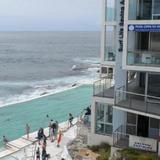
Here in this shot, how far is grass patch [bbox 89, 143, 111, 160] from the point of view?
75.6 ft

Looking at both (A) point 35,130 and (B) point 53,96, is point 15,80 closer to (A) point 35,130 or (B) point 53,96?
(B) point 53,96

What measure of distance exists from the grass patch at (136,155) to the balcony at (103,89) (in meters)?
4.68

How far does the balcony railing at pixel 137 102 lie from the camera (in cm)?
2112

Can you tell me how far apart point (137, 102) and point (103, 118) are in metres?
3.90

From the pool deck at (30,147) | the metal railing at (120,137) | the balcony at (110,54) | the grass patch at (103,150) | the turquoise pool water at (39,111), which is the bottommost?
the turquoise pool water at (39,111)

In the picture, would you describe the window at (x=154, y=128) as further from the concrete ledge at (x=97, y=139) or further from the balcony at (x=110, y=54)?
the balcony at (x=110, y=54)

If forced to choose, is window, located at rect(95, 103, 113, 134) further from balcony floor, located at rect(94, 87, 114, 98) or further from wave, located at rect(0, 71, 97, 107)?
wave, located at rect(0, 71, 97, 107)

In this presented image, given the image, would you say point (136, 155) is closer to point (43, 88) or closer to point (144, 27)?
point (144, 27)

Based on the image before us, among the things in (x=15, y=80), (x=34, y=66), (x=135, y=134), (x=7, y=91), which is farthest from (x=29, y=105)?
(x=34, y=66)

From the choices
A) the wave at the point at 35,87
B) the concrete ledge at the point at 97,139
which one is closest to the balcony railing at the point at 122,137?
the concrete ledge at the point at 97,139

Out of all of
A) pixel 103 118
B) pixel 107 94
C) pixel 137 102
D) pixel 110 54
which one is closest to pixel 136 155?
pixel 137 102

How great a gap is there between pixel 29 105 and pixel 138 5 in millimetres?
26939

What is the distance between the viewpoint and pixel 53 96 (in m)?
52.4

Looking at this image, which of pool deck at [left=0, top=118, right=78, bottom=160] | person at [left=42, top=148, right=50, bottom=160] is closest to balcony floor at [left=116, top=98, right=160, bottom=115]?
pool deck at [left=0, top=118, right=78, bottom=160]
